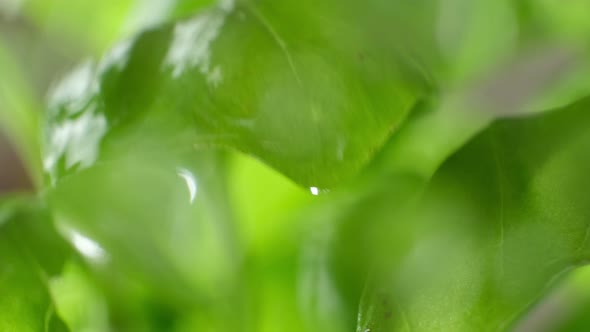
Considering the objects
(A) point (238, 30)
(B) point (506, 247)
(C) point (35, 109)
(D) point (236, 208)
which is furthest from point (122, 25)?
(B) point (506, 247)

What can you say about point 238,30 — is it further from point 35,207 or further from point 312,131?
point 35,207

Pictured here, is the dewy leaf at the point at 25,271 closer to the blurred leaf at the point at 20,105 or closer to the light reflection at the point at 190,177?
the light reflection at the point at 190,177

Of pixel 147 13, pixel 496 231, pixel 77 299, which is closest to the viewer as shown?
pixel 496 231

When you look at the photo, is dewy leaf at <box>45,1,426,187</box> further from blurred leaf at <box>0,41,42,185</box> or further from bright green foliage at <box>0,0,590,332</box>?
blurred leaf at <box>0,41,42,185</box>

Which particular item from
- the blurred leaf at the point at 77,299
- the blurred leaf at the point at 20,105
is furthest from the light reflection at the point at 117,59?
the blurred leaf at the point at 20,105

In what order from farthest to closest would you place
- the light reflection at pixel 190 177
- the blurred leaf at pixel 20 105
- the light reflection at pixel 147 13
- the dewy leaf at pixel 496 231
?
1. the blurred leaf at pixel 20 105
2. the light reflection at pixel 147 13
3. the light reflection at pixel 190 177
4. the dewy leaf at pixel 496 231

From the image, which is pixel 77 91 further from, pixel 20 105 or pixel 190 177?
pixel 20 105

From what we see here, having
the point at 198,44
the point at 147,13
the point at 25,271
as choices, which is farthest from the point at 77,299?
the point at 147,13
